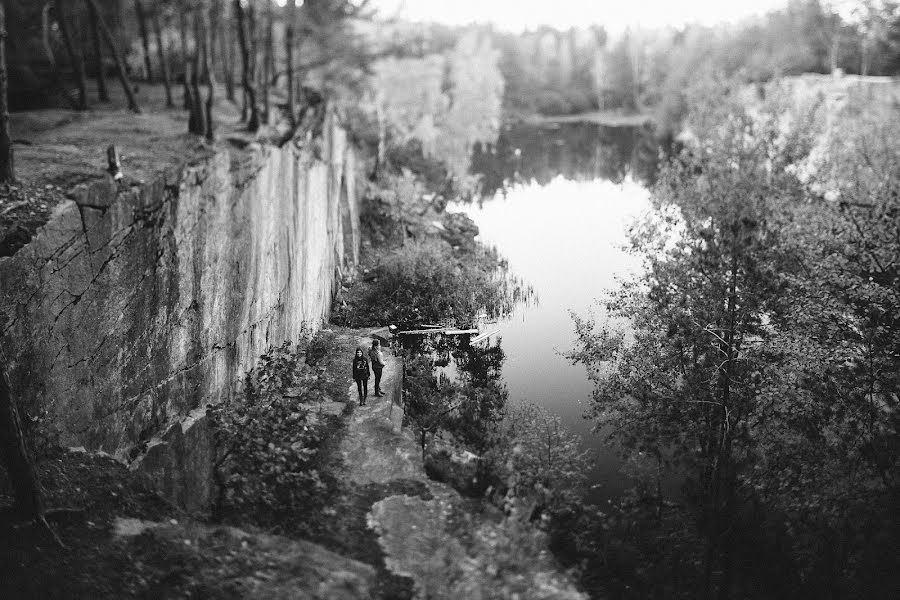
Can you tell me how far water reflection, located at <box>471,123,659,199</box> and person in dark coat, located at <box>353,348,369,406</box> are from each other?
33179mm

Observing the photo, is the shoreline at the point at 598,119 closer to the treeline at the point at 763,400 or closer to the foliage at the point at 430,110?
the foliage at the point at 430,110

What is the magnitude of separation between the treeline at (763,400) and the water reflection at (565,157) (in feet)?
99.5

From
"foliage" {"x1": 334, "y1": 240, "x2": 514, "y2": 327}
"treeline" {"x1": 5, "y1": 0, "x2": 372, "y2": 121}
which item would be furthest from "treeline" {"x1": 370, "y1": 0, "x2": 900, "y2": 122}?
"foliage" {"x1": 334, "y1": 240, "x2": 514, "y2": 327}

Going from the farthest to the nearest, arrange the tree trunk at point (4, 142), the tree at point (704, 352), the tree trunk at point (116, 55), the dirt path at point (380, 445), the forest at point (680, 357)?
the tree trunk at point (116, 55) → the tree at point (704, 352) → the dirt path at point (380, 445) → the forest at point (680, 357) → the tree trunk at point (4, 142)

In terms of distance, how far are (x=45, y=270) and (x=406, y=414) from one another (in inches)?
390

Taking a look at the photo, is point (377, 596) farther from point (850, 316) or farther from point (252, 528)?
point (850, 316)

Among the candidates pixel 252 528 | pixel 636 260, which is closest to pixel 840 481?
pixel 252 528

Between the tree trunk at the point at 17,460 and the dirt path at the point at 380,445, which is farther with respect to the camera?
the dirt path at the point at 380,445

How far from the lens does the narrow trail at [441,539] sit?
348 inches

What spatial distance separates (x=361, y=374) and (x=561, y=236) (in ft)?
78.3

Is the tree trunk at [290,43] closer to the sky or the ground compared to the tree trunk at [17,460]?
closer to the sky

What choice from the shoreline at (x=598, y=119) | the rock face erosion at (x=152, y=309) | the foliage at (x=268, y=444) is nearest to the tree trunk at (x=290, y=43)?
the rock face erosion at (x=152, y=309)

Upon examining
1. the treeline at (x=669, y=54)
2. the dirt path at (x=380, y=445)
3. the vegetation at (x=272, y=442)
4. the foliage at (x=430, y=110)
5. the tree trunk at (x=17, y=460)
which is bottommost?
the dirt path at (x=380, y=445)

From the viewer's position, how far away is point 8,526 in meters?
6.76
